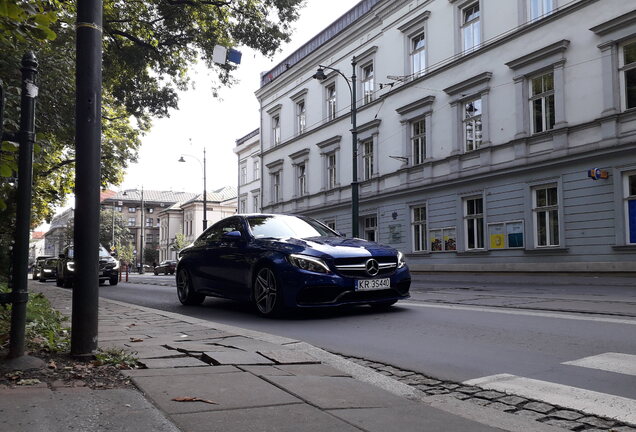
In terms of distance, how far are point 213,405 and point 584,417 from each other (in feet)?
6.82

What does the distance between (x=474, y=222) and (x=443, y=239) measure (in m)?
1.80

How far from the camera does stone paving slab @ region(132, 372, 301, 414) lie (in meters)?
3.09

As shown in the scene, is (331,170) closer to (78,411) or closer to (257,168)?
(257,168)

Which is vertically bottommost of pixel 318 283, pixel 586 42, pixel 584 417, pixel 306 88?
pixel 584 417

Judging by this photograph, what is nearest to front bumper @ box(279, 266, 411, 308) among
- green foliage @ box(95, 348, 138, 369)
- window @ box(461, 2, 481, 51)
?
green foliage @ box(95, 348, 138, 369)

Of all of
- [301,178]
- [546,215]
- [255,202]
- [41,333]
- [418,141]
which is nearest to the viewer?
[41,333]

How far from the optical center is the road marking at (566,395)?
329 cm

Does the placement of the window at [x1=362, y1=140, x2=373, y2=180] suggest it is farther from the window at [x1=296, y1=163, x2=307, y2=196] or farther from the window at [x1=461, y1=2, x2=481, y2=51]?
the window at [x1=461, y1=2, x2=481, y2=51]

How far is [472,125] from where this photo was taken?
920 inches

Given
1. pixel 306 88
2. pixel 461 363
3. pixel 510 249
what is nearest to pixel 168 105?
pixel 510 249

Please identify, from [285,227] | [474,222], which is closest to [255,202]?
[474,222]

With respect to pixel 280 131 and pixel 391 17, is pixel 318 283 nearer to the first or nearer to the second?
pixel 391 17

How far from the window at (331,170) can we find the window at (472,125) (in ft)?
37.1

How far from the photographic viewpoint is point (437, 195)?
2475cm
